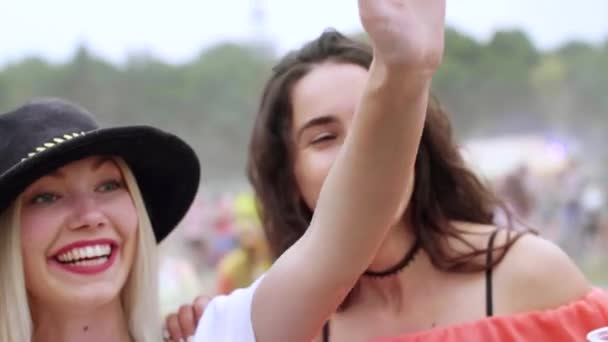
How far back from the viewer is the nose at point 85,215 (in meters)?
1.55

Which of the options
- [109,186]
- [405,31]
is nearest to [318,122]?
[109,186]

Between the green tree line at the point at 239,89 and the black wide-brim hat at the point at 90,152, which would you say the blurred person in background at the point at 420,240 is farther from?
the green tree line at the point at 239,89

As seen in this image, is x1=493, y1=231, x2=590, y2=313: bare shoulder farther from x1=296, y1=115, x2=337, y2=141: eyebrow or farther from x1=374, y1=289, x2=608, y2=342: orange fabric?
x1=296, y1=115, x2=337, y2=141: eyebrow

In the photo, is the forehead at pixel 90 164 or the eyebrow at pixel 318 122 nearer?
the forehead at pixel 90 164

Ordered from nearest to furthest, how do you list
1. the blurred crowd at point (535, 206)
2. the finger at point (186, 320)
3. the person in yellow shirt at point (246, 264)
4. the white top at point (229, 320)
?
the white top at point (229, 320) → the finger at point (186, 320) → the person in yellow shirt at point (246, 264) → the blurred crowd at point (535, 206)

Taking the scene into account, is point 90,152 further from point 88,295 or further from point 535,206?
point 535,206

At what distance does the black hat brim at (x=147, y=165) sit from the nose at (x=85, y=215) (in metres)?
0.07

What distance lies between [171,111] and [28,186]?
869 cm

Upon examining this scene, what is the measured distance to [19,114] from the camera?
1646 millimetres

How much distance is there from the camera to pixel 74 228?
5.09ft

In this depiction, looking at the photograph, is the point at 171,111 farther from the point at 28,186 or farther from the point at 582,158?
the point at 28,186

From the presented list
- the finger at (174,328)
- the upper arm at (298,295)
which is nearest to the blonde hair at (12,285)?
the finger at (174,328)

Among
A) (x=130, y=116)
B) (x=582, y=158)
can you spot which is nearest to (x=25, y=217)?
(x=130, y=116)

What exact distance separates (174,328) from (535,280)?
0.69 metres
